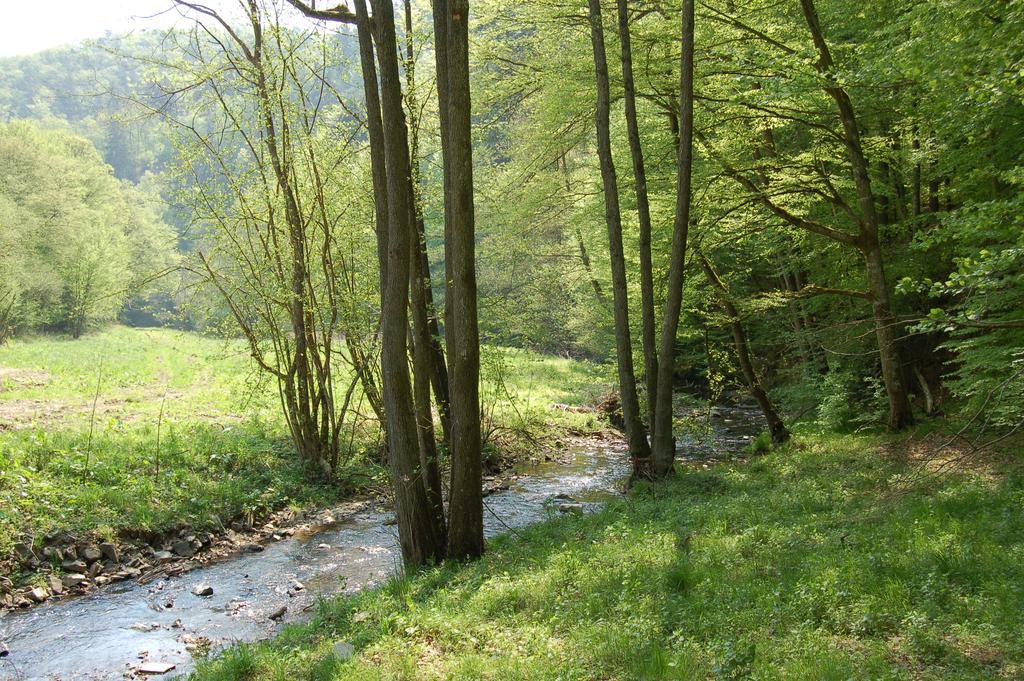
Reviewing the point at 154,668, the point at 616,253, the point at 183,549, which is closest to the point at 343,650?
the point at 154,668

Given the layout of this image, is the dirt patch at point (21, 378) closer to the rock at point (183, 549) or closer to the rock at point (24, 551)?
the rock at point (24, 551)

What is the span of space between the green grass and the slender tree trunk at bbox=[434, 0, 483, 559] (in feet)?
1.87

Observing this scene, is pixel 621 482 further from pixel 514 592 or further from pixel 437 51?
pixel 437 51

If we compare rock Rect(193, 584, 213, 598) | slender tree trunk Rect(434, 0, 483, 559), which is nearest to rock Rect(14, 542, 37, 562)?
rock Rect(193, 584, 213, 598)

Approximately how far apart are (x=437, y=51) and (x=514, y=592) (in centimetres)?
642

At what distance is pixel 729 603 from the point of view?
500cm

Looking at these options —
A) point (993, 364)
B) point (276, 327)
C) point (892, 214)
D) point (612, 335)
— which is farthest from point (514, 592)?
point (612, 335)

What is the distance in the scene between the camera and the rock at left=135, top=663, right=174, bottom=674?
6.30 metres

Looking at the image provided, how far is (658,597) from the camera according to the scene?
17.7 ft

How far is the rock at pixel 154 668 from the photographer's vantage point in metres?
6.30

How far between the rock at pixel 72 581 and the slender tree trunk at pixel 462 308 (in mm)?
4791

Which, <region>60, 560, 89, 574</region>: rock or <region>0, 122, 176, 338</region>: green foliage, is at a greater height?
<region>0, 122, 176, 338</region>: green foliage

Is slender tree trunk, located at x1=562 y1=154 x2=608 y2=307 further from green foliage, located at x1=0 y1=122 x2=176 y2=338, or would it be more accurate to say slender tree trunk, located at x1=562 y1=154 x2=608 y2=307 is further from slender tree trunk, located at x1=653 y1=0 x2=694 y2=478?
green foliage, located at x1=0 y1=122 x2=176 y2=338

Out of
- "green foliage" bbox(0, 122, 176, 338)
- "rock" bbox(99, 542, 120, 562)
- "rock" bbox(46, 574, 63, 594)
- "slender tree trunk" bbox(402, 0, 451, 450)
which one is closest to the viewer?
"rock" bbox(46, 574, 63, 594)
